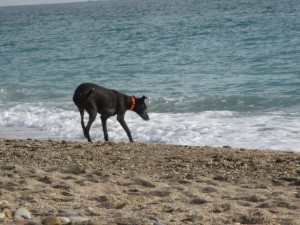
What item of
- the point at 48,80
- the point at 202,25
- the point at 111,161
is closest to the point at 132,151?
the point at 111,161

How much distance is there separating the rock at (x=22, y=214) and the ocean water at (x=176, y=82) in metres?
6.57

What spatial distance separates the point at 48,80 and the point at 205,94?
23.4 ft

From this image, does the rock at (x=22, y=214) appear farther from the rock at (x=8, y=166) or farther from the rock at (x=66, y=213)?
the rock at (x=8, y=166)

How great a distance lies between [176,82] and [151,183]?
540 inches

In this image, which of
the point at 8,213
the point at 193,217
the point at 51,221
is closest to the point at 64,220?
the point at 51,221

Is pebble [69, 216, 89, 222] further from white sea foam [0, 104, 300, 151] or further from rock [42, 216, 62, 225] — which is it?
white sea foam [0, 104, 300, 151]

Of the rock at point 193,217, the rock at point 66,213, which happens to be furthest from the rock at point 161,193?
the rock at point 66,213

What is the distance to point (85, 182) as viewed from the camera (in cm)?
711

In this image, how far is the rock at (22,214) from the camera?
5.24m

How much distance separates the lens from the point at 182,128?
13.2m

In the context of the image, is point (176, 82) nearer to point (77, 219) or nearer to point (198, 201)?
point (198, 201)

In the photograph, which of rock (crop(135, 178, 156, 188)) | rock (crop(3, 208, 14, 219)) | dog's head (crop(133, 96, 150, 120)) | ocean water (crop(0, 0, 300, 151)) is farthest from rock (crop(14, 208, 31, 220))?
dog's head (crop(133, 96, 150, 120))

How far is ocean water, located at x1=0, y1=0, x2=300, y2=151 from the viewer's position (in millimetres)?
13203

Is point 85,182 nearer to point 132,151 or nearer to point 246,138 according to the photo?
point 132,151
